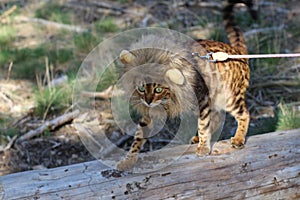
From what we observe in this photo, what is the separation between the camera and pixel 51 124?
4980 millimetres

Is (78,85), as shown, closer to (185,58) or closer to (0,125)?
(0,125)

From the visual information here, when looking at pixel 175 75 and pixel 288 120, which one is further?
pixel 288 120

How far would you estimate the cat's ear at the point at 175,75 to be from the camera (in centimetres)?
289

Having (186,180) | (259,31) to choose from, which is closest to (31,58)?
(259,31)

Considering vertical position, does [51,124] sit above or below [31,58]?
below

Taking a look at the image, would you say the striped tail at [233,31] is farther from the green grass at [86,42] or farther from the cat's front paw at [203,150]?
the green grass at [86,42]

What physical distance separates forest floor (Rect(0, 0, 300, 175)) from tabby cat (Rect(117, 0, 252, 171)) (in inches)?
42.5

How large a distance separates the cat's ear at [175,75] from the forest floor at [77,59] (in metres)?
1.85

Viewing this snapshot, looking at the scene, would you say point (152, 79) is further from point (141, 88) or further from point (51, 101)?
point (51, 101)

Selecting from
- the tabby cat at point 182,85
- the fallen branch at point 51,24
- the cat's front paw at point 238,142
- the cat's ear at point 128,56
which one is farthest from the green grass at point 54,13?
the cat's ear at point 128,56

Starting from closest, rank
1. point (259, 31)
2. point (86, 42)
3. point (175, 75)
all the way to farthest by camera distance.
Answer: point (175, 75) → point (86, 42) → point (259, 31)

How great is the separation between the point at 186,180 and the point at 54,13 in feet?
17.0

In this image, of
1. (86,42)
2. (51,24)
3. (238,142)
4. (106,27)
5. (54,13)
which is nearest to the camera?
(238,142)

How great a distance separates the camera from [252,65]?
5.66m
